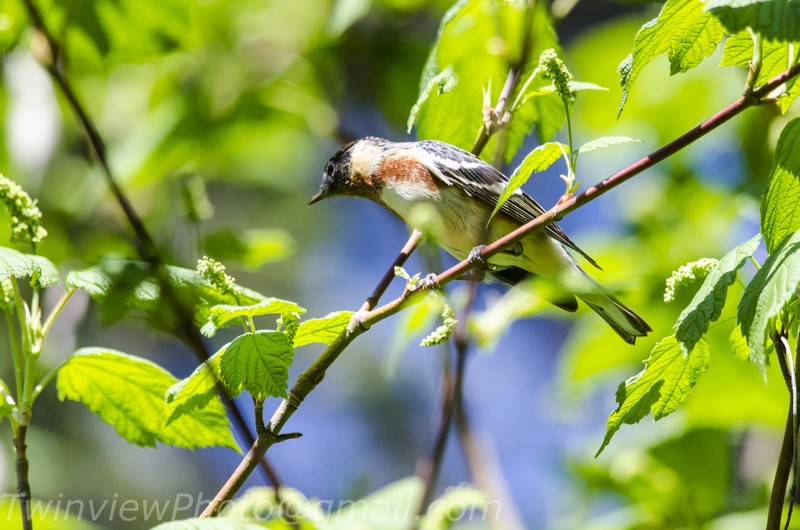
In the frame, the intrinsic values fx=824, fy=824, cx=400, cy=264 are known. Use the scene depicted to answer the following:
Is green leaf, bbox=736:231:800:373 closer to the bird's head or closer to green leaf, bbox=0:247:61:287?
green leaf, bbox=0:247:61:287

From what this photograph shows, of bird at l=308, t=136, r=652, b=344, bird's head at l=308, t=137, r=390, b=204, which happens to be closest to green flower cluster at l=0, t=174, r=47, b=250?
bird at l=308, t=136, r=652, b=344

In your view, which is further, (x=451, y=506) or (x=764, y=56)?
(x=451, y=506)

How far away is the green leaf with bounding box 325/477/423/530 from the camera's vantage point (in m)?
2.10

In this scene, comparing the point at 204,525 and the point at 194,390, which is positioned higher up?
the point at 194,390

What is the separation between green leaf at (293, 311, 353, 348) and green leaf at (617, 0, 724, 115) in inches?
28.0

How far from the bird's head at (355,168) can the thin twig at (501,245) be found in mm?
1953

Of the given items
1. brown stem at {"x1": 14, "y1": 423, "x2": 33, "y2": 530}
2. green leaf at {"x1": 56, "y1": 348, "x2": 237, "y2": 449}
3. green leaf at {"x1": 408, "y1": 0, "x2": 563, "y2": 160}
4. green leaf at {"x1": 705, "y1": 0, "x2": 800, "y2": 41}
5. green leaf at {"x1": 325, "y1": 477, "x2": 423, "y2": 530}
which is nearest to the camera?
green leaf at {"x1": 705, "y1": 0, "x2": 800, "y2": 41}

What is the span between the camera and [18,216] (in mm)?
1764

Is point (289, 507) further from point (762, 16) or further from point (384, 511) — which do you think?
point (762, 16)

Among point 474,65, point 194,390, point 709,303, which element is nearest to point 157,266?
point 194,390

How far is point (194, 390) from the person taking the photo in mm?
1722

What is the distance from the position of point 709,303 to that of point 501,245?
46 cm

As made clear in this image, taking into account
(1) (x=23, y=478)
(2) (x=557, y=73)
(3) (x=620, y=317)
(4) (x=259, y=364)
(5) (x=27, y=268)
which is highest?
(2) (x=557, y=73)

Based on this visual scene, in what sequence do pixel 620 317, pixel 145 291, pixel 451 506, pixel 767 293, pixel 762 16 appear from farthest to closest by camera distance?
1. pixel 620 317
2. pixel 451 506
3. pixel 145 291
4. pixel 767 293
5. pixel 762 16
